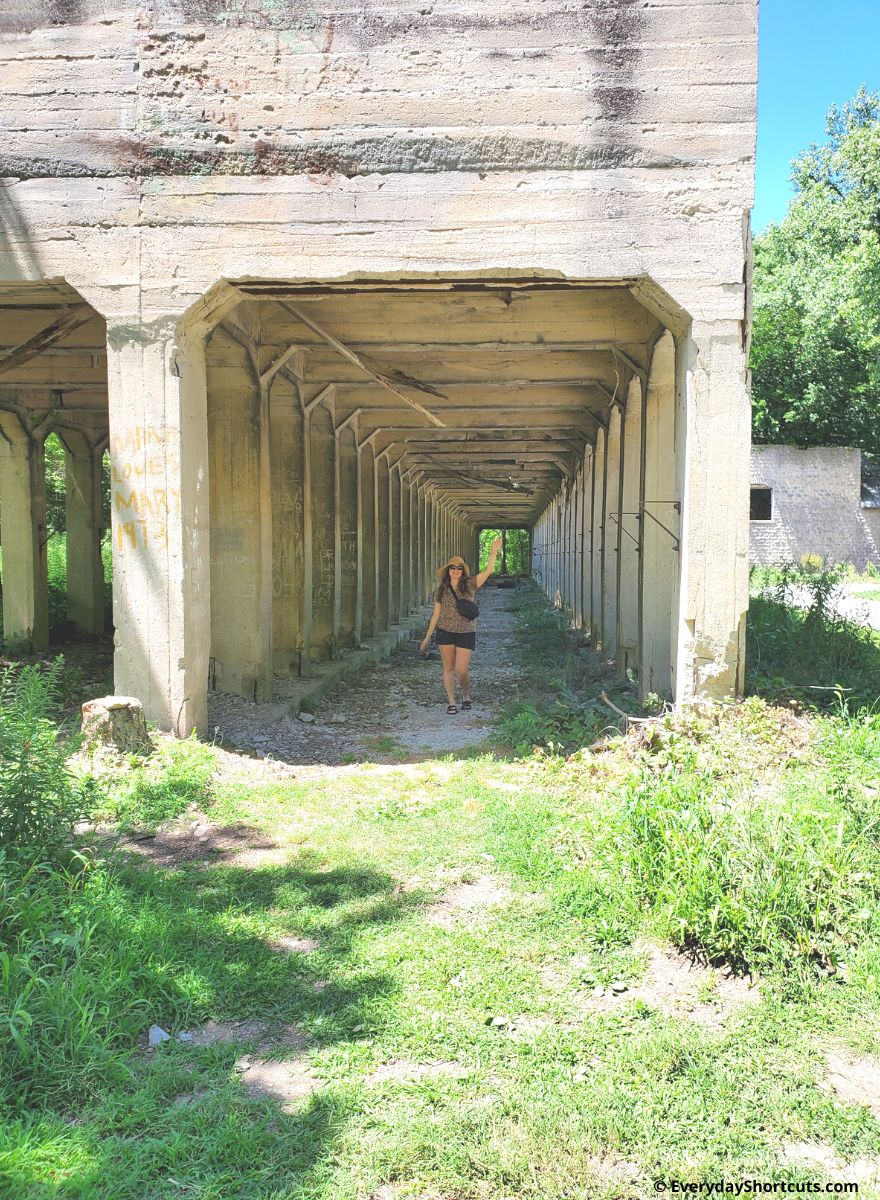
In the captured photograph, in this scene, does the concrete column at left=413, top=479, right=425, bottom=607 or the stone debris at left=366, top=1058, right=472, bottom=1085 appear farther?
the concrete column at left=413, top=479, right=425, bottom=607

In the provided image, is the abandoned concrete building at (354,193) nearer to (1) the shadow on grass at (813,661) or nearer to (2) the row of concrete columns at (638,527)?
(1) the shadow on grass at (813,661)

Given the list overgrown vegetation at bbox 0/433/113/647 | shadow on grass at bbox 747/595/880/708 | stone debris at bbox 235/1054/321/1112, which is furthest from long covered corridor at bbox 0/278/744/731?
stone debris at bbox 235/1054/321/1112

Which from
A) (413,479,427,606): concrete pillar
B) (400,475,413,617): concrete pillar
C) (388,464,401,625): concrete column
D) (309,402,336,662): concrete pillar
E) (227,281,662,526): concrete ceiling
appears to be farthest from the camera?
(413,479,427,606): concrete pillar

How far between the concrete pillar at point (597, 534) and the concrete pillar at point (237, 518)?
6.24 meters

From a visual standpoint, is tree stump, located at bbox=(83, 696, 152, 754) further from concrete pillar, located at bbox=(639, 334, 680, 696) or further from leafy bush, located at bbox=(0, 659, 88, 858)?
concrete pillar, located at bbox=(639, 334, 680, 696)

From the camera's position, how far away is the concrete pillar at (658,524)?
9.29m

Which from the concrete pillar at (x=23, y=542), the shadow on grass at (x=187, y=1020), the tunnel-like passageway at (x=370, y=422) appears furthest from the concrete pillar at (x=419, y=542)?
the shadow on grass at (x=187, y=1020)

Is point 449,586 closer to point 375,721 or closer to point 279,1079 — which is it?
point 375,721

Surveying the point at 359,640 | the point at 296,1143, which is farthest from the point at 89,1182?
the point at 359,640

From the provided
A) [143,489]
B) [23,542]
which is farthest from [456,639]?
[23,542]

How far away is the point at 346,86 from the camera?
6.79m

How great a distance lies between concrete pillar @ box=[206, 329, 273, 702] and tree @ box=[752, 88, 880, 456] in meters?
22.3

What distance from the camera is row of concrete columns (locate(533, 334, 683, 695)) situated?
9195mm

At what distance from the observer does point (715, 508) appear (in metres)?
6.79
